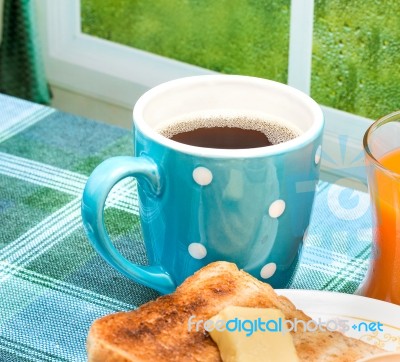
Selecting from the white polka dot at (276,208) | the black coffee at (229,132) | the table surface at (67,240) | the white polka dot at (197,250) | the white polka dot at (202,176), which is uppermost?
the white polka dot at (202,176)

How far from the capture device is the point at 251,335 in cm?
63

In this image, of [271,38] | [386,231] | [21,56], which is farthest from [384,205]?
[21,56]

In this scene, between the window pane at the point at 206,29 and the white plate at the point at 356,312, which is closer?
the white plate at the point at 356,312

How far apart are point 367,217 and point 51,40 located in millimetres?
1151

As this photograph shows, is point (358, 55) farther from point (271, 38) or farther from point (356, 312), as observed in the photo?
point (356, 312)

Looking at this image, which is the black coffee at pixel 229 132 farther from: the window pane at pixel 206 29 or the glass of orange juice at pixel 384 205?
the window pane at pixel 206 29

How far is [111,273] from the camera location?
0.84 meters

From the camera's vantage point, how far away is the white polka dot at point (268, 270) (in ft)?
2.48

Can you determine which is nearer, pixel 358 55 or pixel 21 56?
pixel 358 55

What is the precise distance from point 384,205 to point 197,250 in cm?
15

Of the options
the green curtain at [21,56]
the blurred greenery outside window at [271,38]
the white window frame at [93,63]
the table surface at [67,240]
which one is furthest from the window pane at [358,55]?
the table surface at [67,240]

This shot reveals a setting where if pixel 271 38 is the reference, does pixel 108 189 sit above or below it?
above

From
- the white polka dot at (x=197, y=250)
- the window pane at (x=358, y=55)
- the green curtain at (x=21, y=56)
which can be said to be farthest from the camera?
the green curtain at (x=21, y=56)

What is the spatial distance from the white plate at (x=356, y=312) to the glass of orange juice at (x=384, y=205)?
3cm
